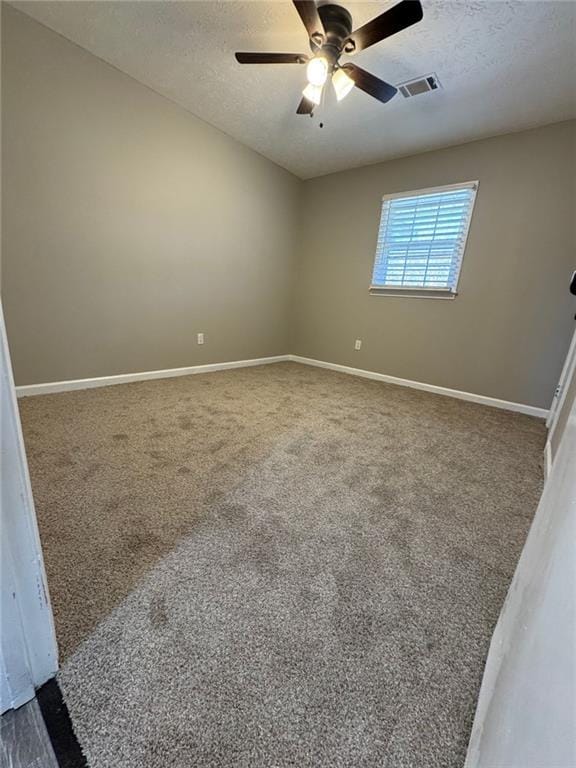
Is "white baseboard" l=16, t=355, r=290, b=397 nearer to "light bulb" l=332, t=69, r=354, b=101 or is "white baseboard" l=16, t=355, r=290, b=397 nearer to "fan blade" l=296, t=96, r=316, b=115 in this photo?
"fan blade" l=296, t=96, r=316, b=115

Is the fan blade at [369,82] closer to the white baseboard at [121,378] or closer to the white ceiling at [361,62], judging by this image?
the white ceiling at [361,62]

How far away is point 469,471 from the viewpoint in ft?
5.95

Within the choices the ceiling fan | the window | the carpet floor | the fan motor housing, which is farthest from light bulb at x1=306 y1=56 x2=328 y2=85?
the carpet floor

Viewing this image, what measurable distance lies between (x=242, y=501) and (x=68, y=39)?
326cm

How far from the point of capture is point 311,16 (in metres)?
1.53

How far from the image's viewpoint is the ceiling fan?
146 cm

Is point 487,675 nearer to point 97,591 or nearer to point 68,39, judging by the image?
point 97,591

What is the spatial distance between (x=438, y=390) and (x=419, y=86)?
2.62 metres

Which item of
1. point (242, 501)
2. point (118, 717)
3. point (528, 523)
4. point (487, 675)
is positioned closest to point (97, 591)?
point (118, 717)

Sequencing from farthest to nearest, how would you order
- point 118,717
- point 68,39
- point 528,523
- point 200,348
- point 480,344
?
point 200,348
point 480,344
point 68,39
point 528,523
point 118,717

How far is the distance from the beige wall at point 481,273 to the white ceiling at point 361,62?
285mm

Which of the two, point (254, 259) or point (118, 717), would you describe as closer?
point (118, 717)

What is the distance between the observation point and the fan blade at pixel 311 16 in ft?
4.72

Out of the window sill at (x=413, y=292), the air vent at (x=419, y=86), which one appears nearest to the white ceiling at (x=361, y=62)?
the air vent at (x=419, y=86)
